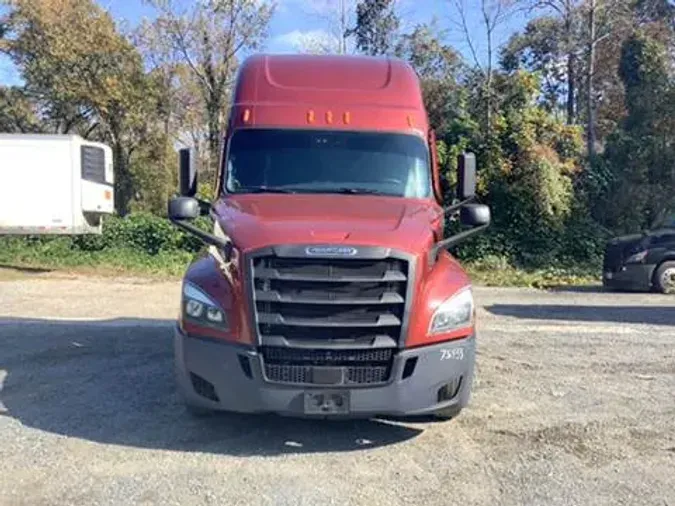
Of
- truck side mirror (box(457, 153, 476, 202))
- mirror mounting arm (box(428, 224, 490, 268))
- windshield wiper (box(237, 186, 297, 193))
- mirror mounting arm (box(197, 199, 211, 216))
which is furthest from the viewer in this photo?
truck side mirror (box(457, 153, 476, 202))

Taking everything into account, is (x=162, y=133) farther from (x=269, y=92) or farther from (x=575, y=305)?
(x=269, y=92)

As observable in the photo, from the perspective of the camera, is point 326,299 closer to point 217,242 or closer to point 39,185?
point 217,242

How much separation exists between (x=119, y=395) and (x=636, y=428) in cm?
439

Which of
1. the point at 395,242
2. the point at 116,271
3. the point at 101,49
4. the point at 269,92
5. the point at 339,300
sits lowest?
the point at 116,271

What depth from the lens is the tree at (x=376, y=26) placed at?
3216cm

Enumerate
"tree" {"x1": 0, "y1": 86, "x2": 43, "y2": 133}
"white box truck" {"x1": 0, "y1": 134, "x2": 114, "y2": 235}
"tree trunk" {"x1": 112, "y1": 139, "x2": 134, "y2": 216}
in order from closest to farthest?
"white box truck" {"x1": 0, "y1": 134, "x2": 114, "y2": 235} → "tree" {"x1": 0, "y1": 86, "x2": 43, "y2": 133} → "tree trunk" {"x1": 112, "y1": 139, "x2": 134, "y2": 216}

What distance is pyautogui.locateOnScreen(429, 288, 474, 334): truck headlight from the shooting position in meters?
5.39

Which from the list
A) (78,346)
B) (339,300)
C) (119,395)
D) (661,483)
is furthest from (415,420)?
(78,346)

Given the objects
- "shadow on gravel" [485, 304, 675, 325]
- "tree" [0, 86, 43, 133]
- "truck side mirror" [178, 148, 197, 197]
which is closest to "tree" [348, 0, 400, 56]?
"tree" [0, 86, 43, 133]

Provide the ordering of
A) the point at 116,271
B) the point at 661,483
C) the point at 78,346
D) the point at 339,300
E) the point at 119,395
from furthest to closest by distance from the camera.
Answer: the point at 116,271, the point at 78,346, the point at 119,395, the point at 339,300, the point at 661,483

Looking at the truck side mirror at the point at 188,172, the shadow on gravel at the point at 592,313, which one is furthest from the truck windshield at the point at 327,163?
the shadow on gravel at the point at 592,313

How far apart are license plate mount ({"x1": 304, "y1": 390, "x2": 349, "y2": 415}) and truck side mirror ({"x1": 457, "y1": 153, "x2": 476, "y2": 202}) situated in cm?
276

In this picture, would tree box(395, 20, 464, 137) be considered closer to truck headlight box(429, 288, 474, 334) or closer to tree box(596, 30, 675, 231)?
tree box(596, 30, 675, 231)

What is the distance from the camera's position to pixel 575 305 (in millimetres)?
14438
